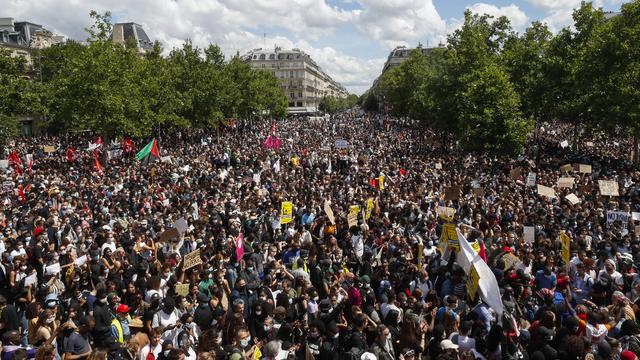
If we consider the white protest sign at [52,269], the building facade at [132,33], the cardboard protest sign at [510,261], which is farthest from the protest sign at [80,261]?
the building facade at [132,33]

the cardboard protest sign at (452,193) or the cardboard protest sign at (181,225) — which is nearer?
the cardboard protest sign at (181,225)

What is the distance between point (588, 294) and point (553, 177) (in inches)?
509

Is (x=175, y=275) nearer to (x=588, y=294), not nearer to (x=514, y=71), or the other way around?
(x=588, y=294)

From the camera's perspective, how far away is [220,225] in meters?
14.2

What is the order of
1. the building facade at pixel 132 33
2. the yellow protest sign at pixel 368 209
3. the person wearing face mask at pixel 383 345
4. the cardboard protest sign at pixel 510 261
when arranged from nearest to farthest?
the person wearing face mask at pixel 383 345, the cardboard protest sign at pixel 510 261, the yellow protest sign at pixel 368 209, the building facade at pixel 132 33

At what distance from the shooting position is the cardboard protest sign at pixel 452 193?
1670 cm

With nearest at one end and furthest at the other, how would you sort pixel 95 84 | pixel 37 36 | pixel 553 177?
pixel 553 177, pixel 95 84, pixel 37 36

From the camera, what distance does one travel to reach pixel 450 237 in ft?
31.7

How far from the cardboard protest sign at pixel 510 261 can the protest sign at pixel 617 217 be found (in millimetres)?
5888

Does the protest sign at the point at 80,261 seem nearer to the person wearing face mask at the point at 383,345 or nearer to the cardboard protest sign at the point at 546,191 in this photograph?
the person wearing face mask at the point at 383,345

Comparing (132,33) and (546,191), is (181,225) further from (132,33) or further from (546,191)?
(132,33)

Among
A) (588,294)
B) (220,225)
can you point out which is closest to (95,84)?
(220,225)

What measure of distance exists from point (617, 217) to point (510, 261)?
6217 millimetres

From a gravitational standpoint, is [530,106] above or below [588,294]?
above
